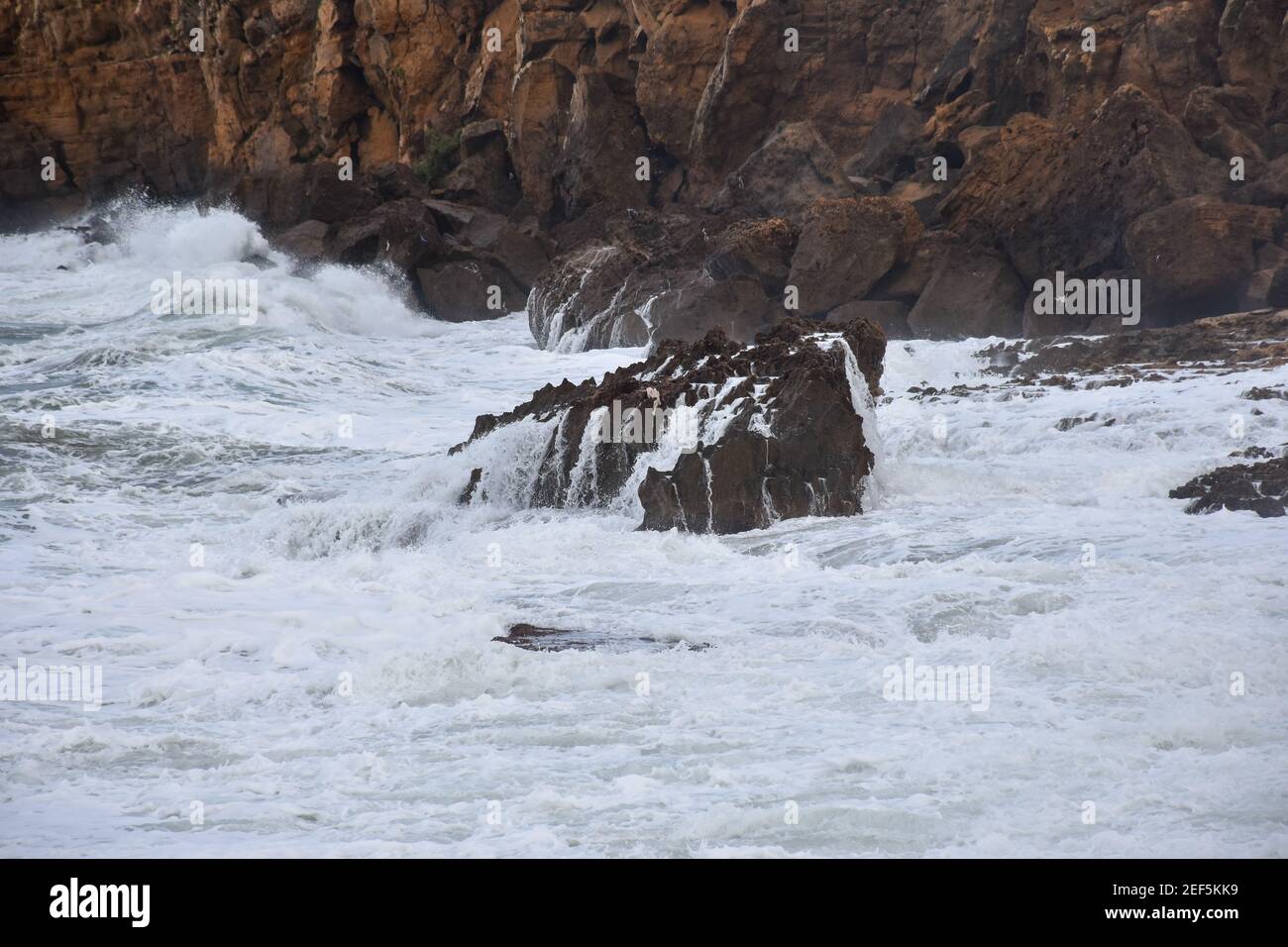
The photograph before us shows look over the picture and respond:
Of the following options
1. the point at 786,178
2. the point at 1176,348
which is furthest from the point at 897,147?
the point at 1176,348

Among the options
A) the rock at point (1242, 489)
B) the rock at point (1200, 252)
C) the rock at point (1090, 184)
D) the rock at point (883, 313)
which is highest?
the rock at point (1090, 184)

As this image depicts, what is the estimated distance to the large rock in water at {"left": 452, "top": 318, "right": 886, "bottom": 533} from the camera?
11.3 m

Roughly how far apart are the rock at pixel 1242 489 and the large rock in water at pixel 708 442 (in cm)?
260

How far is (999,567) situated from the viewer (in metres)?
9.09

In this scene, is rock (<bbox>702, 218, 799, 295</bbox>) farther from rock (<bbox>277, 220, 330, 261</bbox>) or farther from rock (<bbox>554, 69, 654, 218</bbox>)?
rock (<bbox>277, 220, 330, 261</bbox>)

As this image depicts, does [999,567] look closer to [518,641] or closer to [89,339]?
[518,641]

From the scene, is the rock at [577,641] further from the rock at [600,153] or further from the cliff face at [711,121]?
the rock at [600,153]

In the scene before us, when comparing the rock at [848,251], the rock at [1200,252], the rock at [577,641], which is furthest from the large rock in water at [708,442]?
the rock at [848,251]

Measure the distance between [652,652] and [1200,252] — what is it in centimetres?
1328

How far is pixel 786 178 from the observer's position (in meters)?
24.7

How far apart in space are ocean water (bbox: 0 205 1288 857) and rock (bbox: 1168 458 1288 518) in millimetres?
293

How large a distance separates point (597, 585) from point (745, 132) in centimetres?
2091

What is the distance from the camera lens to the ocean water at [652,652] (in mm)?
5578
